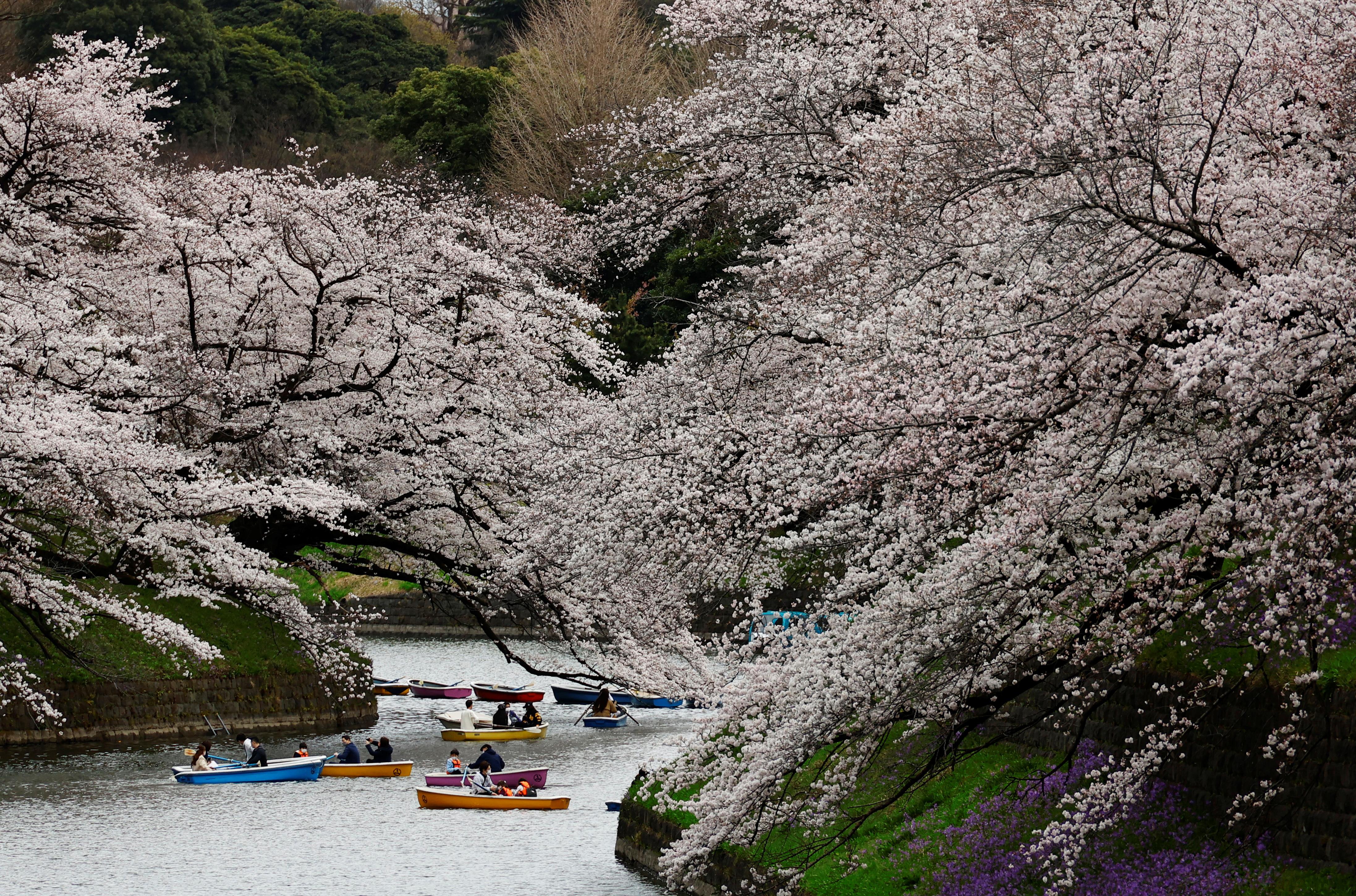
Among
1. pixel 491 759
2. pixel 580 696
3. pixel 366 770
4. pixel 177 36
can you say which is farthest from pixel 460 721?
pixel 177 36

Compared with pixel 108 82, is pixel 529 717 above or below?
below

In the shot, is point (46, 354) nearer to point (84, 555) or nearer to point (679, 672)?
point (84, 555)

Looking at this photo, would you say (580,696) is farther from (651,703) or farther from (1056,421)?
(1056,421)

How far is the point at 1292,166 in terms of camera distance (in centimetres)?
876

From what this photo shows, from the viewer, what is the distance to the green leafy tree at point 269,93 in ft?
208

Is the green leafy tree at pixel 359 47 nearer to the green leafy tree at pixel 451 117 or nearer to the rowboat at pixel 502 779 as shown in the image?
the green leafy tree at pixel 451 117

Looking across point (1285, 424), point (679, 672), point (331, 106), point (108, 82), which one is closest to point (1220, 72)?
point (1285, 424)

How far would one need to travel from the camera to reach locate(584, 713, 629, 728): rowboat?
3244 centimetres

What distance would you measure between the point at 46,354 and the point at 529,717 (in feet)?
48.2

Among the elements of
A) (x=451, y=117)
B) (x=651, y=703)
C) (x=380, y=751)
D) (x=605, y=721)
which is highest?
(x=451, y=117)

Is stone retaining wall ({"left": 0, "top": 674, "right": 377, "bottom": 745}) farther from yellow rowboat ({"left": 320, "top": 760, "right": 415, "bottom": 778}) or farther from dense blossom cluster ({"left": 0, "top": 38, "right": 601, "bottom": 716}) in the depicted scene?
yellow rowboat ({"left": 320, "top": 760, "right": 415, "bottom": 778})

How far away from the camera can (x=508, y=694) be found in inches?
1398

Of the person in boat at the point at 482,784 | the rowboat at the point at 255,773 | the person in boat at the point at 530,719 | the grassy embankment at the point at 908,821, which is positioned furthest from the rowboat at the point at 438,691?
the grassy embankment at the point at 908,821

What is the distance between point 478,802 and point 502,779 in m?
0.62
